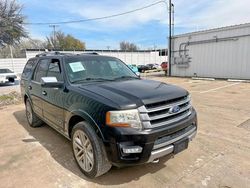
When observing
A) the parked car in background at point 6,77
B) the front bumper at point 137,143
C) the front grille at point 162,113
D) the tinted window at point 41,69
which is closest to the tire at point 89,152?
the front bumper at point 137,143

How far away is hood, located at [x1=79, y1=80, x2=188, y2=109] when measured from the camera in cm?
240

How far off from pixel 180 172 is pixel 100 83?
1.78 metres

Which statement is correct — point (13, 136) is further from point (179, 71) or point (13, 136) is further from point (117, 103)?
point (179, 71)

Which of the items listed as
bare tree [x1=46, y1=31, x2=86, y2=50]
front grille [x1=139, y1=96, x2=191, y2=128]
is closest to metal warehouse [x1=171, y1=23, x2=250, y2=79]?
front grille [x1=139, y1=96, x2=191, y2=128]

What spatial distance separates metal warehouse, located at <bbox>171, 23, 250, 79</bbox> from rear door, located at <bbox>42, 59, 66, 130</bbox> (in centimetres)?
1425

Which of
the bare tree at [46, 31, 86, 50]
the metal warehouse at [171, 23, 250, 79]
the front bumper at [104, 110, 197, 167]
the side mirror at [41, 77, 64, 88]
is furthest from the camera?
the bare tree at [46, 31, 86, 50]

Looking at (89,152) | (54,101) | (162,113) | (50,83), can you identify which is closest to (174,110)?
(162,113)

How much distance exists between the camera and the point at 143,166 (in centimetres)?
310

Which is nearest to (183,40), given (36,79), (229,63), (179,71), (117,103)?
(179,71)

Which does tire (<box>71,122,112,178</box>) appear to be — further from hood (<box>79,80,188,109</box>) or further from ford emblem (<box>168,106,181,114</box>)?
ford emblem (<box>168,106,181,114</box>)

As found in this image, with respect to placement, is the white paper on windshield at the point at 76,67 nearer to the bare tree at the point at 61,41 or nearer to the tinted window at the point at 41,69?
the tinted window at the point at 41,69

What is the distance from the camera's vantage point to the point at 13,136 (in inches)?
179

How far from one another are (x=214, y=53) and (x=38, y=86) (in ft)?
49.0

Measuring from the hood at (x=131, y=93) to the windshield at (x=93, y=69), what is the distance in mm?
Answer: 367
